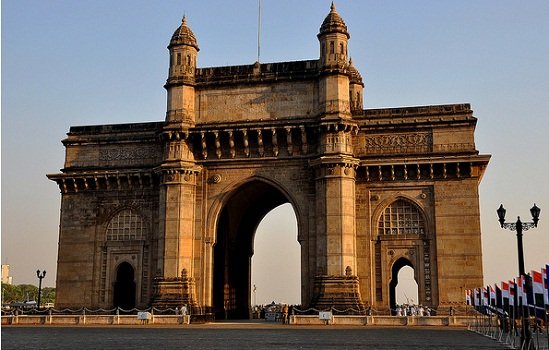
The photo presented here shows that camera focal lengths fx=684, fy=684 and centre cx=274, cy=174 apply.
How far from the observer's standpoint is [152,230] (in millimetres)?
41656

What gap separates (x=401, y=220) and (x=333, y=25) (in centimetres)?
1204

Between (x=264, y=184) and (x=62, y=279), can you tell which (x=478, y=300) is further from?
(x=62, y=279)

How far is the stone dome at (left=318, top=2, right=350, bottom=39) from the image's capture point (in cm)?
4003

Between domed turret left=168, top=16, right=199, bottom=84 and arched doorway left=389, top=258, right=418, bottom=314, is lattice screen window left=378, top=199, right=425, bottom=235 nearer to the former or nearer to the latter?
arched doorway left=389, top=258, right=418, bottom=314

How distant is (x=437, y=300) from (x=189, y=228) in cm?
1468

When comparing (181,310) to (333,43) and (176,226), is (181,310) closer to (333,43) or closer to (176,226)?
(176,226)

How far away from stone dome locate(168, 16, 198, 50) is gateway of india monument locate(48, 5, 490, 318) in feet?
0.32

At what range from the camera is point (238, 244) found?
4750 cm

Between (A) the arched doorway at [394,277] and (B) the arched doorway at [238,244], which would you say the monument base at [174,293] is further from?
(A) the arched doorway at [394,277]

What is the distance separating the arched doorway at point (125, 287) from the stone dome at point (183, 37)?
46.0 ft

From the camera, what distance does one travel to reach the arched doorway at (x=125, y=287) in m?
42.3

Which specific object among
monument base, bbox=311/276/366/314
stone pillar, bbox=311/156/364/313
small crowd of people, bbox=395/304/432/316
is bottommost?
small crowd of people, bbox=395/304/432/316

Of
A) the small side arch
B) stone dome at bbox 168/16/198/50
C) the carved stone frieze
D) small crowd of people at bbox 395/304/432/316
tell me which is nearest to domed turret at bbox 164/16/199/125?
stone dome at bbox 168/16/198/50

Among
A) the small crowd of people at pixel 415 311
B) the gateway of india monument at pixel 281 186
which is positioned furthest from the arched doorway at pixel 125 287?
the small crowd of people at pixel 415 311
